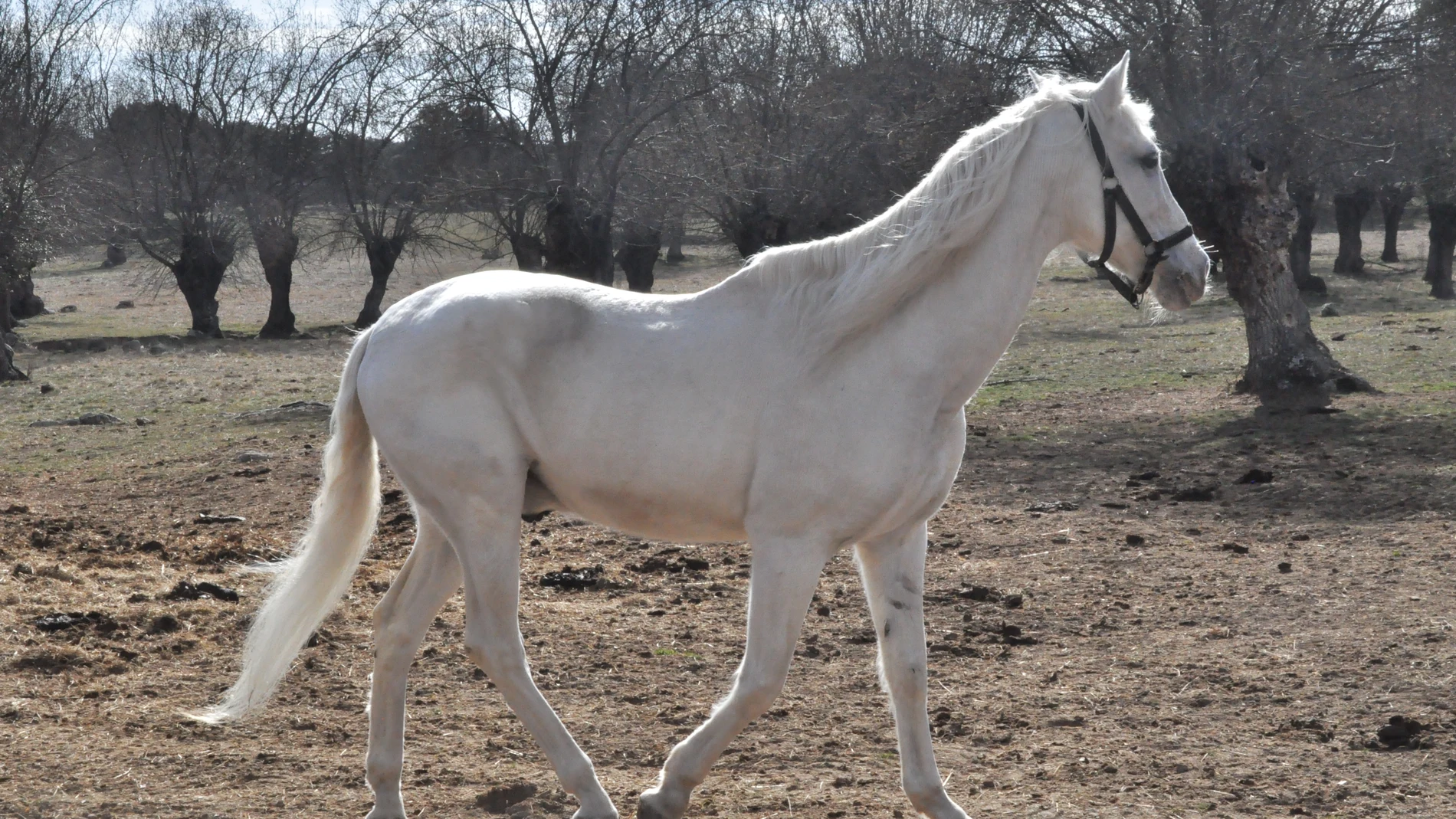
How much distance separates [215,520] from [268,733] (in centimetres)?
425

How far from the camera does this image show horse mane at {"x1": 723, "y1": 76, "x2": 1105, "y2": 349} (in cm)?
341

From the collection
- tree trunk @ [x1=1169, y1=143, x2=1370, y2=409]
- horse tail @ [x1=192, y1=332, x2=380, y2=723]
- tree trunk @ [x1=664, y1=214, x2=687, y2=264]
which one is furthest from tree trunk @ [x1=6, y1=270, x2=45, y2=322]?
horse tail @ [x1=192, y1=332, x2=380, y2=723]

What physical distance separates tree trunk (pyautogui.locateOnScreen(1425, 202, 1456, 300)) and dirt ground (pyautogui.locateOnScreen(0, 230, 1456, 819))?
19229 millimetres

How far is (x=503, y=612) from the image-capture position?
3576 millimetres

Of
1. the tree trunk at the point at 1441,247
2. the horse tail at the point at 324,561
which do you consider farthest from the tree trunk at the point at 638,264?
the horse tail at the point at 324,561

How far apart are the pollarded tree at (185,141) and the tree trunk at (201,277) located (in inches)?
1.4

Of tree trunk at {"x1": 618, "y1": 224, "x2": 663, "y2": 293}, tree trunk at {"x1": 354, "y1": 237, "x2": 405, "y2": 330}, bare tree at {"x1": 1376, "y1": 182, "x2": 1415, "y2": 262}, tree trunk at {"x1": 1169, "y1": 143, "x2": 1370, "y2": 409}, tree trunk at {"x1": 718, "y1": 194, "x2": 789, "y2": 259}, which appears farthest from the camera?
bare tree at {"x1": 1376, "y1": 182, "x2": 1415, "y2": 262}

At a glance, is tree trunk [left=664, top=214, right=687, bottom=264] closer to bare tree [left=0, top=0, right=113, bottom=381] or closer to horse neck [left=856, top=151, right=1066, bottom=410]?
bare tree [left=0, top=0, right=113, bottom=381]

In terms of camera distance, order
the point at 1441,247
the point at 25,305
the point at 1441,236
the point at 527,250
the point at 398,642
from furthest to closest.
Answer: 1. the point at 25,305
2. the point at 1441,236
3. the point at 1441,247
4. the point at 527,250
5. the point at 398,642

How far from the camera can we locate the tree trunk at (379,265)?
29.5 metres

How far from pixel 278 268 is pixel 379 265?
90.2 inches

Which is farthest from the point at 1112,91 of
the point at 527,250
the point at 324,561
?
the point at 527,250

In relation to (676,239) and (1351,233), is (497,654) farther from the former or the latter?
(1351,233)

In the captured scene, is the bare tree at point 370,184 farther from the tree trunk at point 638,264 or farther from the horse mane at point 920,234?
the horse mane at point 920,234
